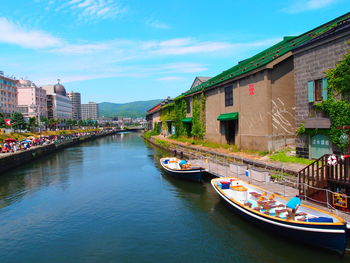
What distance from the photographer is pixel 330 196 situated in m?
14.8

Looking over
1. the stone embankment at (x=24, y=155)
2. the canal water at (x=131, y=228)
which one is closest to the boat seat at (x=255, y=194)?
the canal water at (x=131, y=228)

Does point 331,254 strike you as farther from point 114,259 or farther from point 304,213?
point 114,259

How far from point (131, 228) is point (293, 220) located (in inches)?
350

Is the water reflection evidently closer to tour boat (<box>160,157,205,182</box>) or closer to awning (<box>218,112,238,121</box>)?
tour boat (<box>160,157,205,182</box>)

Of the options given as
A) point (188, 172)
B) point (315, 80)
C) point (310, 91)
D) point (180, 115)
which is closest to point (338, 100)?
point (310, 91)

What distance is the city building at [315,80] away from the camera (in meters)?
21.6

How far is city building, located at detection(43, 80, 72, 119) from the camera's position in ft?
535

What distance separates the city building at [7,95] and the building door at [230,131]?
3939 inches

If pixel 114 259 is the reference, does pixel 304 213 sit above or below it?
above

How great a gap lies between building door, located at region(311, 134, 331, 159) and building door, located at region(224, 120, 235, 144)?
613 inches

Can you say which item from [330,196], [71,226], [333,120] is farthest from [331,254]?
[71,226]

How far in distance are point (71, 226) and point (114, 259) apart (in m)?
5.45

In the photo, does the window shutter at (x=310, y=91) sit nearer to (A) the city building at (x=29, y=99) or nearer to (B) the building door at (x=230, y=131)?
(B) the building door at (x=230, y=131)

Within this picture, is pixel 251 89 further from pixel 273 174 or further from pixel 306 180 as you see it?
pixel 306 180
